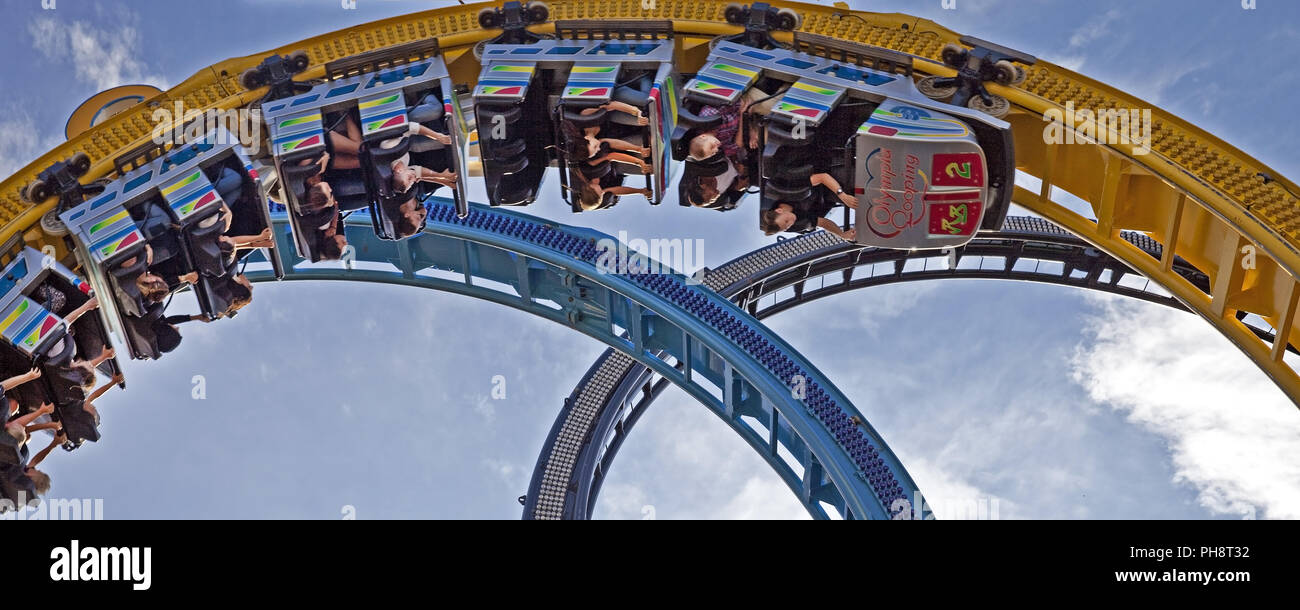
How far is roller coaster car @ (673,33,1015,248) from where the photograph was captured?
736 inches

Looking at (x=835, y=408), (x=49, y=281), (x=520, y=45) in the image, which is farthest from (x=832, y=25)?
(x=49, y=281)

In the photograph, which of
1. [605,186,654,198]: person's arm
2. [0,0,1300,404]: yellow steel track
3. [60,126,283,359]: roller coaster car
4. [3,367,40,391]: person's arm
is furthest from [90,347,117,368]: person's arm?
[605,186,654,198]: person's arm

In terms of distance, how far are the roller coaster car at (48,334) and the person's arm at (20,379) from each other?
0.27 ft

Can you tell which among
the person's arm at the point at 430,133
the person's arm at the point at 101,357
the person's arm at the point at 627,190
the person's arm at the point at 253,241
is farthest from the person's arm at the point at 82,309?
the person's arm at the point at 627,190

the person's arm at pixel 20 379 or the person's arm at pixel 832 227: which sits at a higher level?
the person's arm at pixel 832 227

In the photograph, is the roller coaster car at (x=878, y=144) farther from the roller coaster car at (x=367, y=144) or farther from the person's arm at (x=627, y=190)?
the roller coaster car at (x=367, y=144)

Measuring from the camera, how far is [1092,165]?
1967cm

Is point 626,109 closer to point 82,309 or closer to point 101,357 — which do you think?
point 82,309

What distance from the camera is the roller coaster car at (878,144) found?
61.3ft

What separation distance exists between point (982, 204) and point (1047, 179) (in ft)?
4.88

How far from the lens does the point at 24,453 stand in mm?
20016

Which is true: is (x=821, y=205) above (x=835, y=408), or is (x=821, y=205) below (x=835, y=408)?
above

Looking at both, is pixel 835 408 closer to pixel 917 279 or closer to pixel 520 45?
pixel 520 45
